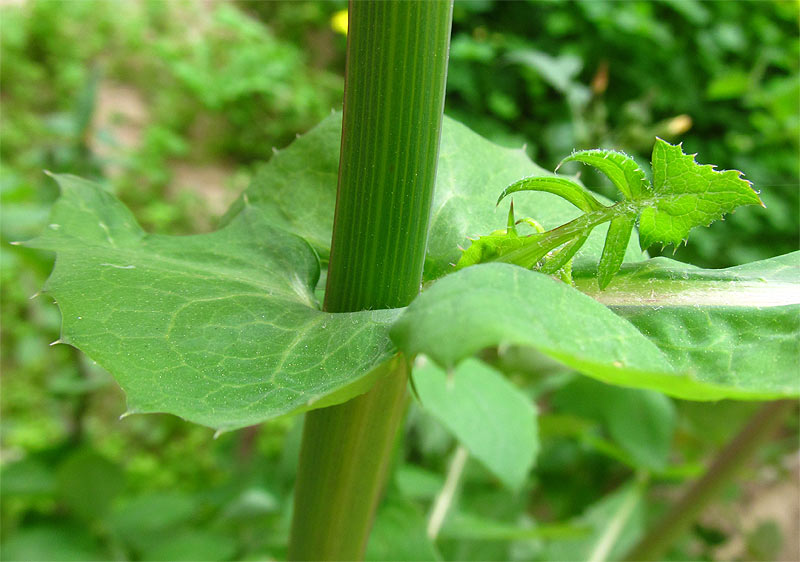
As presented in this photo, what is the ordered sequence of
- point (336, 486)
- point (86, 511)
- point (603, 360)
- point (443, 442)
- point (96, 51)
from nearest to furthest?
point (603, 360), point (336, 486), point (86, 511), point (443, 442), point (96, 51)

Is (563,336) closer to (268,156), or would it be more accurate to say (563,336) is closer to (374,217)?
(374,217)

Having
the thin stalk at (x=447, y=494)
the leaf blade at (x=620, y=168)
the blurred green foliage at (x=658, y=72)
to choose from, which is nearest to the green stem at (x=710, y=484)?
the thin stalk at (x=447, y=494)

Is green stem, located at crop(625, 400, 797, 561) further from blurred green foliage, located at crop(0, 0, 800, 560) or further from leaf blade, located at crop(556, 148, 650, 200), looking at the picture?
leaf blade, located at crop(556, 148, 650, 200)

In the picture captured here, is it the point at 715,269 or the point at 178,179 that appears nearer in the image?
the point at 715,269

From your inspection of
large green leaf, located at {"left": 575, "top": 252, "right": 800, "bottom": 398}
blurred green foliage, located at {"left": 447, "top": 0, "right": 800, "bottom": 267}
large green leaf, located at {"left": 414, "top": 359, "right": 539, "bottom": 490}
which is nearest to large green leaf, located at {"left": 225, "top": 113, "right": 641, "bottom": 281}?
large green leaf, located at {"left": 575, "top": 252, "right": 800, "bottom": 398}

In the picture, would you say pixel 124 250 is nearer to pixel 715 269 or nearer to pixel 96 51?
pixel 715 269

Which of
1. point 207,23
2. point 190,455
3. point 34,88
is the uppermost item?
point 207,23

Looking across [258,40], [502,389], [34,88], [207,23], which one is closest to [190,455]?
[502,389]
